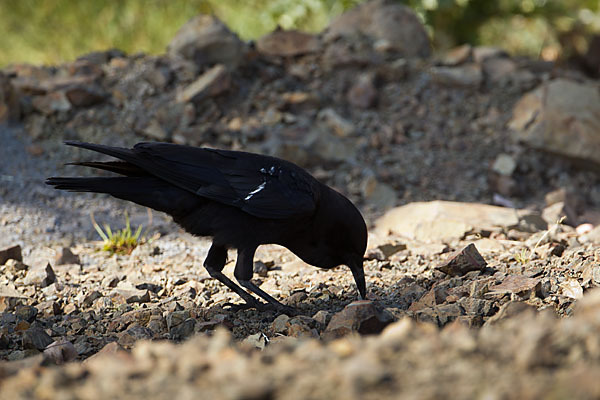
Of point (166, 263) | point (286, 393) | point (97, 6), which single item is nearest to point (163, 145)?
point (166, 263)

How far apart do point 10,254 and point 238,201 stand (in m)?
1.93

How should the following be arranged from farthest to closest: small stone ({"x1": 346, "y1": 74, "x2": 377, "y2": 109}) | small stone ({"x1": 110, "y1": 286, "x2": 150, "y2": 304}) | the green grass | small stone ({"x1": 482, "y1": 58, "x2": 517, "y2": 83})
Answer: the green grass < small stone ({"x1": 482, "y1": 58, "x2": 517, "y2": 83}) < small stone ({"x1": 346, "y1": 74, "x2": 377, "y2": 109}) < small stone ({"x1": 110, "y1": 286, "x2": 150, "y2": 304})

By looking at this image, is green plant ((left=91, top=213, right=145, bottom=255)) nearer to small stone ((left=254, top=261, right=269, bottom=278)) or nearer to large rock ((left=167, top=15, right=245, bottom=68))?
small stone ((left=254, top=261, right=269, bottom=278))

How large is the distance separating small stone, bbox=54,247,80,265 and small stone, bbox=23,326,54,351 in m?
1.77

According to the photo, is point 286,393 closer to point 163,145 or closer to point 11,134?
point 163,145

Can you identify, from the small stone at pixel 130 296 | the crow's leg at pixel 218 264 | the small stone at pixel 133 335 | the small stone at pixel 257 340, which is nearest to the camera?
the small stone at pixel 257 340

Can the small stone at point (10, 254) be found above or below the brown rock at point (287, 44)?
below

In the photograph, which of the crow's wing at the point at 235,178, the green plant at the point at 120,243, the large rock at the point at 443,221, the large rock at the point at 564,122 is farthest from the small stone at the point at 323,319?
the large rock at the point at 564,122

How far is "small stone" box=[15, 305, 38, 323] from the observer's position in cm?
376

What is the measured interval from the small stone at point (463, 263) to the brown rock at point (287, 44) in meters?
4.75

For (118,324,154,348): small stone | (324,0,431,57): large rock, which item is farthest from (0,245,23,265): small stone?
(324,0,431,57): large rock

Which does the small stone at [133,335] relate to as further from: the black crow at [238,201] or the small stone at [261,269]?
the small stone at [261,269]

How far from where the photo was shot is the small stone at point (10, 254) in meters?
4.87

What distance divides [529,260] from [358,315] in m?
1.87
